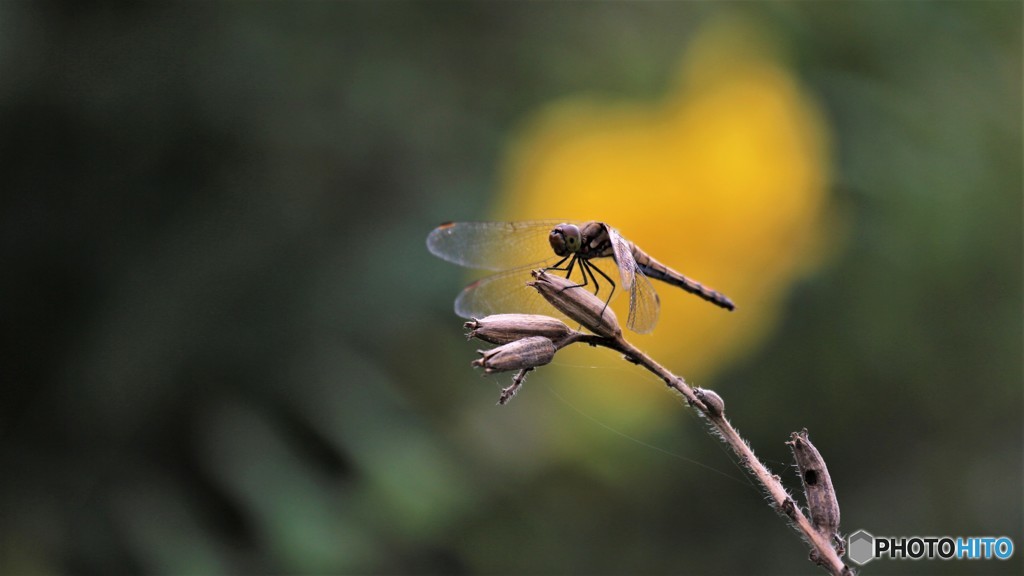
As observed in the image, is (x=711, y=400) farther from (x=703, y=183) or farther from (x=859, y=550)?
(x=703, y=183)

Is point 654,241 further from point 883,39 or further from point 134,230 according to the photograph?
point 134,230

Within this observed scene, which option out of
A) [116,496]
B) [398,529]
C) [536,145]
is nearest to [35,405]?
[116,496]

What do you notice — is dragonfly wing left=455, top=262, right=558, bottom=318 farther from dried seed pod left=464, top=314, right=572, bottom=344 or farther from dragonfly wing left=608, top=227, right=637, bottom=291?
dried seed pod left=464, top=314, right=572, bottom=344

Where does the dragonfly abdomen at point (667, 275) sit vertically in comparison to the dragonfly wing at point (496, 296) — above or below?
above

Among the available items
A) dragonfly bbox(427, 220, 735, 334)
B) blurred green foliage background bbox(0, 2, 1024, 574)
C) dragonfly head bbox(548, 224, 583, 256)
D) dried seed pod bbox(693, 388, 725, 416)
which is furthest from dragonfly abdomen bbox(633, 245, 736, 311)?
dried seed pod bbox(693, 388, 725, 416)

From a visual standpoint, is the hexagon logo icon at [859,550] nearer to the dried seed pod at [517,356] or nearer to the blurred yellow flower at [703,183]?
the dried seed pod at [517,356]

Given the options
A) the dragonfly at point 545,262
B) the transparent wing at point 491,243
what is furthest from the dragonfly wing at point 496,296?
the transparent wing at point 491,243
